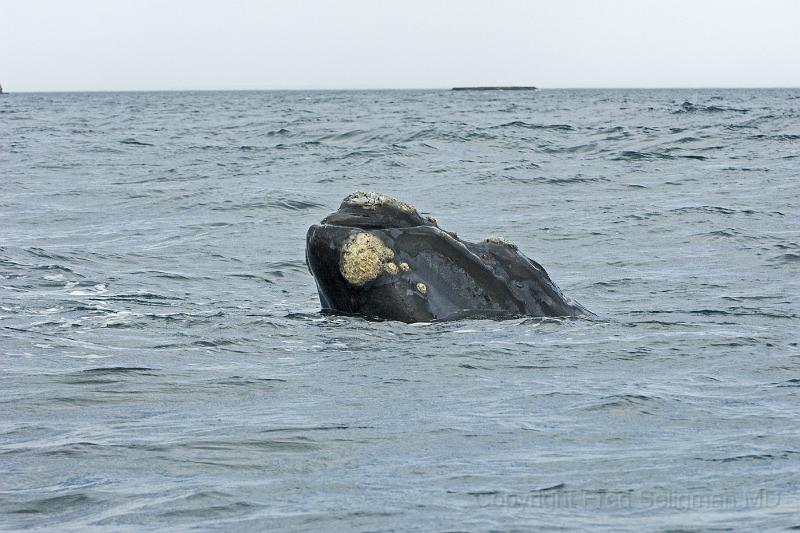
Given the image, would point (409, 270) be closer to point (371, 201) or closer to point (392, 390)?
point (371, 201)

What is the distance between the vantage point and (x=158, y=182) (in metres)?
24.9

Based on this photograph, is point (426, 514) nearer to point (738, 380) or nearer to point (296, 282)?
point (738, 380)

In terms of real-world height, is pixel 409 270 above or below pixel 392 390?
above

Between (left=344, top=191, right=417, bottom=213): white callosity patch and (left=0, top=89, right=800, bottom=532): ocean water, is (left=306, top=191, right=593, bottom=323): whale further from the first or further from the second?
(left=0, top=89, right=800, bottom=532): ocean water

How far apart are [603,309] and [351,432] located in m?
4.93

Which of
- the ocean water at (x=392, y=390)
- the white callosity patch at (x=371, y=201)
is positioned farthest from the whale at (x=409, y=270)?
the ocean water at (x=392, y=390)

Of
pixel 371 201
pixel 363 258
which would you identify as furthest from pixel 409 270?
pixel 371 201

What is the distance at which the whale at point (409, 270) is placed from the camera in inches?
328

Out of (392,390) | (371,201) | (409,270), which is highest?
(371,201)

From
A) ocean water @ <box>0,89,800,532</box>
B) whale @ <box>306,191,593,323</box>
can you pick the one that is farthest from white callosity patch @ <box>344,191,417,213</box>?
ocean water @ <box>0,89,800,532</box>

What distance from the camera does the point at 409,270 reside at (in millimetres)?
8430

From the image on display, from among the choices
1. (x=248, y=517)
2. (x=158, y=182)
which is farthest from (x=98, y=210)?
(x=248, y=517)

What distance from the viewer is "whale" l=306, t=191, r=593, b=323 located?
8344mm

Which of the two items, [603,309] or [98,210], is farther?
[98,210]
